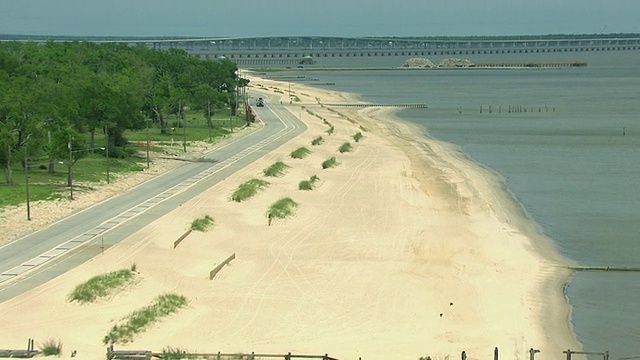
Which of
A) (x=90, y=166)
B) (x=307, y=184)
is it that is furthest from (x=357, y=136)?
(x=90, y=166)

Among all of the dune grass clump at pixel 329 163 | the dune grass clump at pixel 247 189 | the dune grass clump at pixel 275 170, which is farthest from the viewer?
the dune grass clump at pixel 329 163

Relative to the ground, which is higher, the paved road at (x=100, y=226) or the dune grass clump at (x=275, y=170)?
the dune grass clump at (x=275, y=170)

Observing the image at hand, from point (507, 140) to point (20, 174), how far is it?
4940 centimetres

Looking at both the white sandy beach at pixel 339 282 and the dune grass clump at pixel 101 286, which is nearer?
the white sandy beach at pixel 339 282

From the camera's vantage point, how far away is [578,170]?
2608 inches

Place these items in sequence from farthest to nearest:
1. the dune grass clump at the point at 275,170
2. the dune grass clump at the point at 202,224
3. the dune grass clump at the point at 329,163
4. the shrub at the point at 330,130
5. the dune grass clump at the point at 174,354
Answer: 1. the shrub at the point at 330,130
2. the dune grass clump at the point at 329,163
3. the dune grass clump at the point at 275,170
4. the dune grass clump at the point at 202,224
5. the dune grass clump at the point at 174,354

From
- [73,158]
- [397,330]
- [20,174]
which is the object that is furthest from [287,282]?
[20,174]

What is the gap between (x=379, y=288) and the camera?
111 feet

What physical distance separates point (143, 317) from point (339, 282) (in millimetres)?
8310

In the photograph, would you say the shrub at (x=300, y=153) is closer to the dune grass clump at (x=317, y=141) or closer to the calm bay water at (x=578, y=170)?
the dune grass clump at (x=317, y=141)

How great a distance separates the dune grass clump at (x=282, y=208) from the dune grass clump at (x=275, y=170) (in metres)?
10.5

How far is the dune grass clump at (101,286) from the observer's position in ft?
102

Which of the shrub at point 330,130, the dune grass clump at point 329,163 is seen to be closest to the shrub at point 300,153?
the dune grass clump at point 329,163

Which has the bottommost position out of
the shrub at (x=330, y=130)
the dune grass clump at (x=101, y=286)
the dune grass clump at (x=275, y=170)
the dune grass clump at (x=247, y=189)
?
the dune grass clump at (x=101, y=286)
